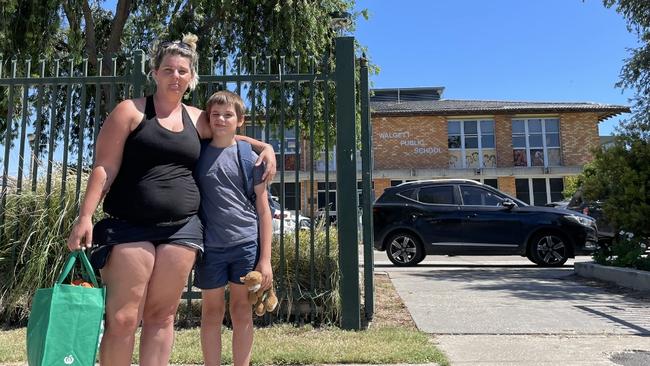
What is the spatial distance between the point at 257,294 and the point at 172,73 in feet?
3.85

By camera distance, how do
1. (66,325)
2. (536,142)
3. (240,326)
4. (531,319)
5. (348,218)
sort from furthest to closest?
(536,142)
(531,319)
(348,218)
(240,326)
(66,325)

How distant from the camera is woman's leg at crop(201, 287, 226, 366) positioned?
8.95ft

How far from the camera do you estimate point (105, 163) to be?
235 cm

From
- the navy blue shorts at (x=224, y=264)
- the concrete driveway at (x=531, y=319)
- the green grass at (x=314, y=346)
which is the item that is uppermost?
the navy blue shorts at (x=224, y=264)

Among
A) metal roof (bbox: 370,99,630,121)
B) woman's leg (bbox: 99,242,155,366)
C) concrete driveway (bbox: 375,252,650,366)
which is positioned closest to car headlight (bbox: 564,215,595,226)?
concrete driveway (bbox: 375,252,650,366)

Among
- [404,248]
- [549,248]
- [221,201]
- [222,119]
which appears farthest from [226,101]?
[549,248]

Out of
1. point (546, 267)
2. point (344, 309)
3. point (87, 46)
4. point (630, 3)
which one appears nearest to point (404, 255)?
point (546, 267)

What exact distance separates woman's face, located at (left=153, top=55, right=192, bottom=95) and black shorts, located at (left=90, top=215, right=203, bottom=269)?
2.16 feet

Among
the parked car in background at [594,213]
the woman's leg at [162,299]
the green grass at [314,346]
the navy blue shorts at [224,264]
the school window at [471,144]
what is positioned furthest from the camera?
the school window at [471,144]

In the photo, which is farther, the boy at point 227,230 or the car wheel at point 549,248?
Result: the car wheel at point 549,248

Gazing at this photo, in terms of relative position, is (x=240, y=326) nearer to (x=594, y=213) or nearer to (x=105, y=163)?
(x=105, y=163)

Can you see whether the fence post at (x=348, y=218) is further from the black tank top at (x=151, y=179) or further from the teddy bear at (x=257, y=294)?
the black tank top at (x=151, y=179)

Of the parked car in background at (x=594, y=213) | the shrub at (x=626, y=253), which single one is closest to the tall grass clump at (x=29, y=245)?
A: the shrub at (x=626, y=253)

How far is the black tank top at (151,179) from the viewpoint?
7.69ft
